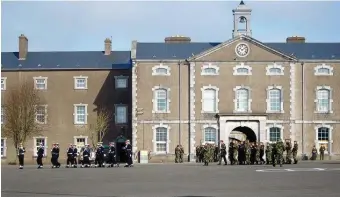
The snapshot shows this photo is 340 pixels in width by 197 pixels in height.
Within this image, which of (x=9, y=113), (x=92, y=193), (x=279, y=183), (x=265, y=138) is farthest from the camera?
(x=9, y=113)

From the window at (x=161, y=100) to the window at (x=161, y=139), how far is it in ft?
4.62

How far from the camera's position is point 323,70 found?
52.8 meters

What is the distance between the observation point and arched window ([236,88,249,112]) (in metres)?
52.3

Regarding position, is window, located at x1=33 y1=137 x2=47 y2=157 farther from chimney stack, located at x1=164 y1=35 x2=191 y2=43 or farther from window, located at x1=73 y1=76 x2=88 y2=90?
chimney stack, located at x1=164 y1=35 x2=191 y2=43

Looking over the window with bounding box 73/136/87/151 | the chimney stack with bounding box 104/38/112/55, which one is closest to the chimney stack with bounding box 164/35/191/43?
the chimney stack with bounding box 104/38/112/55

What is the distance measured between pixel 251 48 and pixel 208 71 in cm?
397

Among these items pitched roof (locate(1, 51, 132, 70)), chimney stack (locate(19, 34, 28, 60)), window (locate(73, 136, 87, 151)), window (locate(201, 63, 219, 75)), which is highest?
chimney stack (locate(19, 34, 28, 60))

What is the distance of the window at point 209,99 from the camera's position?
52.2 m

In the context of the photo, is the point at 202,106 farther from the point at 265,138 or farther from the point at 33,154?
the point at 33,154

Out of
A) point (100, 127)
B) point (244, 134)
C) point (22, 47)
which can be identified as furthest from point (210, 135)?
point (22, 47)

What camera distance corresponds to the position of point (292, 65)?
52.2 m

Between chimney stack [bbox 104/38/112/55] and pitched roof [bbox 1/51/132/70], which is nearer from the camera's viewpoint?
pitched roof [bbox 1/51/132/70]

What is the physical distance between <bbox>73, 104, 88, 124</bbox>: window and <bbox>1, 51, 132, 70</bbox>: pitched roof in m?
3.54

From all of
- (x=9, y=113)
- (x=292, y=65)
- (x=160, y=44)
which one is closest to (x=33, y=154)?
(x=9, y=113)
